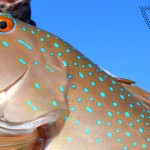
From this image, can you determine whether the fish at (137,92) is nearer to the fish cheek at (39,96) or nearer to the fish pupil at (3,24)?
the fish cheek at (39,96)

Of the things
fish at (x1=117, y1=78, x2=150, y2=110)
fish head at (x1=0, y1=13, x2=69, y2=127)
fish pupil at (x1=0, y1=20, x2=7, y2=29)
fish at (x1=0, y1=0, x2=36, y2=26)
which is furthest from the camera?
fish at (x1=0, y1=0, x2=36, y2=26)

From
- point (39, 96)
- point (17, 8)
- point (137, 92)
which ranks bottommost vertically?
point (17, 8)

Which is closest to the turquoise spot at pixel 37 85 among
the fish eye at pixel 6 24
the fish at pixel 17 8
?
the fish eye at pixel 6 24

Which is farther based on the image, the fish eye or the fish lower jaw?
the fish eye

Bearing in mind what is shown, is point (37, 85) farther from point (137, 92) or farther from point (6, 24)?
point (137, 92)

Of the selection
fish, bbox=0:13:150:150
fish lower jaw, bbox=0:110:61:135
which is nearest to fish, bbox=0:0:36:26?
fish, bbox=0:13:150:150

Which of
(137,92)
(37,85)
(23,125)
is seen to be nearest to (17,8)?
(137,92)

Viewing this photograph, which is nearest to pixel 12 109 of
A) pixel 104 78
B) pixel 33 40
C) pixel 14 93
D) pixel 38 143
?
pixel 14 93

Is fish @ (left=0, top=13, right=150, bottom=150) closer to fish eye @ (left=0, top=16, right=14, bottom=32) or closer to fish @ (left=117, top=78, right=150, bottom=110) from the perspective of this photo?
fish eye @ (left=0, top=16, right=14, bottom=32)
